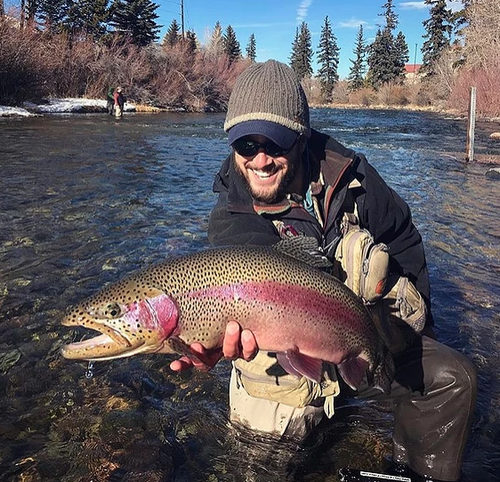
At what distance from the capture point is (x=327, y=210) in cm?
273

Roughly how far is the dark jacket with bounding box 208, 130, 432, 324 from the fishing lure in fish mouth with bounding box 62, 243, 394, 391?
1.29ft

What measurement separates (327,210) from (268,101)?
0.65 meters

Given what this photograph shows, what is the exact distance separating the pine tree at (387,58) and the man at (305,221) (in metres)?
69.4

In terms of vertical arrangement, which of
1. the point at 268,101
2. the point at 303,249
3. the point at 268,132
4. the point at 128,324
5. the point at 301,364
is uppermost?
the point at 268,101

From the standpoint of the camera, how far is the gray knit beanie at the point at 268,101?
2.58 m

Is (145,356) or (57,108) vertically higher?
(57,108)

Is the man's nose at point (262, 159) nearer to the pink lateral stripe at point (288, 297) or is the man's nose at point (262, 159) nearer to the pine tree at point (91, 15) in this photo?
the pink lateral stripe at point (288, 297)

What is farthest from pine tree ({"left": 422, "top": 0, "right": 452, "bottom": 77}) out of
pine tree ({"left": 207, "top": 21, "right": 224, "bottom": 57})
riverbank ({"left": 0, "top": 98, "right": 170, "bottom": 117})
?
riverbank ({"left": 0, "top": 98, "right": 170, "bottom": 117})

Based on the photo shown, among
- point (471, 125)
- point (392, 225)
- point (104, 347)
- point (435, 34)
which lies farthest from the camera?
point (435, 34)

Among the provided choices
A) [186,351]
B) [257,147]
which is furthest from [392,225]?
[186,351]

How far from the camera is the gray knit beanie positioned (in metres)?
2.58

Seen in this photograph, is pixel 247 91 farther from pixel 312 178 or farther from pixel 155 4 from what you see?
pixel 155 4

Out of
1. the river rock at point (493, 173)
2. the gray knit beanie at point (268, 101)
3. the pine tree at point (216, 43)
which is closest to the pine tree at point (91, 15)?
the pine tree at point (216, 43)

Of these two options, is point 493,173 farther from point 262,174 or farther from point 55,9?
point 55,9
